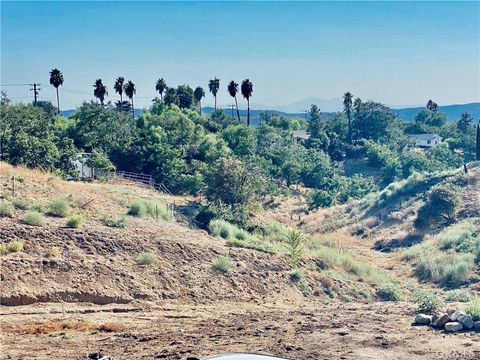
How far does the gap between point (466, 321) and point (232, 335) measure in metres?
6.04

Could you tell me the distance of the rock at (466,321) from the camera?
660 inches

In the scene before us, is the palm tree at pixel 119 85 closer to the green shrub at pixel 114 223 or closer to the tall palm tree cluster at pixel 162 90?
the tall palm tree cluster at pixel 162 90

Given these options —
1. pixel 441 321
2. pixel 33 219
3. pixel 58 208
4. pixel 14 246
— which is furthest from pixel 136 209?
pixel 441 321

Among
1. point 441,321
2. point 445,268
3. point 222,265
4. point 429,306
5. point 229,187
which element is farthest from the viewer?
point 229,187

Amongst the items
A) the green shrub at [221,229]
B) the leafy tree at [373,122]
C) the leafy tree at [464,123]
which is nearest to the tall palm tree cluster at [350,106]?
the leafy tree at [373,122]

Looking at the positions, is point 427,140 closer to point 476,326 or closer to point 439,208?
point 439,208

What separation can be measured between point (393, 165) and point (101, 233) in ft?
157

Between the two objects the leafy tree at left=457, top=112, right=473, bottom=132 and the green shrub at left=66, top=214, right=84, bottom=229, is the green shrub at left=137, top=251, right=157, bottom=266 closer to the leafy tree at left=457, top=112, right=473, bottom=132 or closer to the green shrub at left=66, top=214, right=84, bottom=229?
the green shrub at left=66, top=214, right=84, bottom=229

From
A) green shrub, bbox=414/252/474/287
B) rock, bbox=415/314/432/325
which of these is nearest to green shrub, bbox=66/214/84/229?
rock, bbox=415/314/432/325

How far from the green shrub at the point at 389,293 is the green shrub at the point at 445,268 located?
374cm

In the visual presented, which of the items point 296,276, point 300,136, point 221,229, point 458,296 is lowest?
point 458,296

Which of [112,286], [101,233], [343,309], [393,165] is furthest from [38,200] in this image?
[393,165]

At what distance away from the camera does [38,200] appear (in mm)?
25516

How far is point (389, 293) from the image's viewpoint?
23734 mm
